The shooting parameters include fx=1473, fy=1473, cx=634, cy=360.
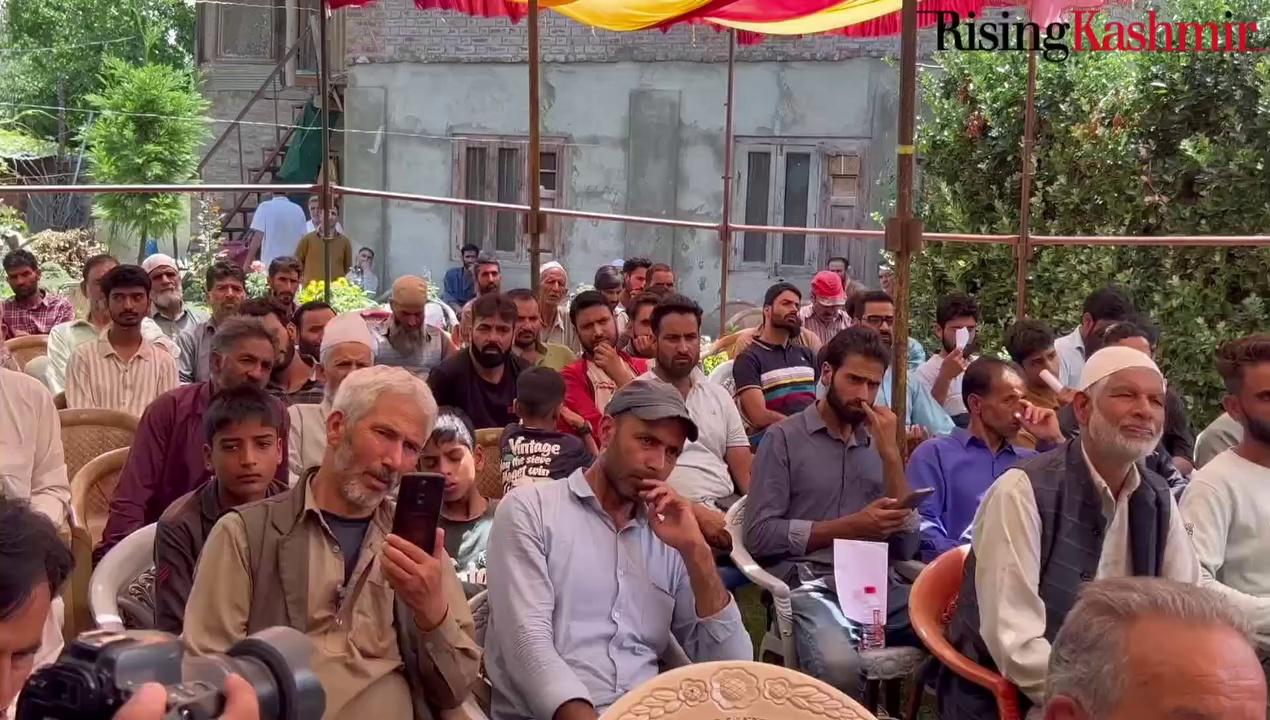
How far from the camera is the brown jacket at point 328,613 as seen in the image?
10.6ft

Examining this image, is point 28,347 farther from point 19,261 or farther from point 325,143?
point 325,143

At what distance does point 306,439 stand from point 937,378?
147 inches

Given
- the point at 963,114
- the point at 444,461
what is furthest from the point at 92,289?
the point at 963,114

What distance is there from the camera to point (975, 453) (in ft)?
17.4

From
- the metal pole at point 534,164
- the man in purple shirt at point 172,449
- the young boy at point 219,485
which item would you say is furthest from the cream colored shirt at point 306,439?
the metal pole at point 534,164

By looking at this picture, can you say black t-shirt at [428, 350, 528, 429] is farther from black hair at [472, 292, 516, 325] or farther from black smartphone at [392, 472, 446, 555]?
black smartphone at [392, 472, 446, 555]

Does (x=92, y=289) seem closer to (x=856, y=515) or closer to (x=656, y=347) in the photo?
(x=656, y=347)

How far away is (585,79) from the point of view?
18688mm

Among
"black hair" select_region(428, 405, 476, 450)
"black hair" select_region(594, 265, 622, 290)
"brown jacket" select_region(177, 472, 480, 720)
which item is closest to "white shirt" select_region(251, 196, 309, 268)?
"black hair" select_region(594, 265, 622, 290)

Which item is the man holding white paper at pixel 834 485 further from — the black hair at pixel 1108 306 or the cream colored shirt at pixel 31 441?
the black hair at pixel 1108 306

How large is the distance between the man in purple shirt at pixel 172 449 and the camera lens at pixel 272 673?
10.1 feet

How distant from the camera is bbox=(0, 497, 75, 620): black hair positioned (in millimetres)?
2027

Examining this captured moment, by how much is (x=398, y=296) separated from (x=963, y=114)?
6.96 meters

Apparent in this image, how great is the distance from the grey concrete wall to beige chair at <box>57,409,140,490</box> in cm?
1264
